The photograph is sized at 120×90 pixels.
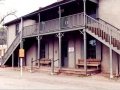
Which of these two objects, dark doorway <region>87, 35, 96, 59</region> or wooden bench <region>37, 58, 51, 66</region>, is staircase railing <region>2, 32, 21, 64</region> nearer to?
wooden bench <region>37, 58, 51, 66</region>

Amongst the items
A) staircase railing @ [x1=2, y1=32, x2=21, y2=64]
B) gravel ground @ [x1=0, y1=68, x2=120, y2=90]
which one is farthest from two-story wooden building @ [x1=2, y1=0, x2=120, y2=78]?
gravel ground @ [x1=0, y1=68, x2=120, y2=90]

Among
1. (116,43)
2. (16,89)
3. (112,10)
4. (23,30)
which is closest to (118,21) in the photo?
(112,10)

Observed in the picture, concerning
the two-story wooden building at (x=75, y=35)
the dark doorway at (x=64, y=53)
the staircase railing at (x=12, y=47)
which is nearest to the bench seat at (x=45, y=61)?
the two-story wooden building at (x=75, y=35)

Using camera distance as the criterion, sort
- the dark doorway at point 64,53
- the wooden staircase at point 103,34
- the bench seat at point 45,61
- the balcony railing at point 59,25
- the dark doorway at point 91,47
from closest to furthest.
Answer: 1. the wooden staircase at point 103,34
2. the balcony railing at point 59,25
3. the dark doorway at point 91,47
4. the dark doorway at point 64,53
5. the bench seat at point 45,61

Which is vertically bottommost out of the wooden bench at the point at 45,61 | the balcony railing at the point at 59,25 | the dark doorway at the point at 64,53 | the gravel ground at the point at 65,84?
the gravel ground at the point at 65,84

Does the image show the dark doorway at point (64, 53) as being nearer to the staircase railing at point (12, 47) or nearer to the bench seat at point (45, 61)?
the bench seat at point (45, 61)

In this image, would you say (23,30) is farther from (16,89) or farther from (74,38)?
(16,89)

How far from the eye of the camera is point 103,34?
462 inches

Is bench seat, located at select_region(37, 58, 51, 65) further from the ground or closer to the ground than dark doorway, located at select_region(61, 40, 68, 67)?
closer to the ground

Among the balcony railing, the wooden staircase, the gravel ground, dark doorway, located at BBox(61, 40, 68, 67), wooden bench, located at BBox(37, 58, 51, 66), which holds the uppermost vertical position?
the balcony railing

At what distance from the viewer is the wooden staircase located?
11188 mm

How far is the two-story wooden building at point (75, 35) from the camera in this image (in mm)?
12227

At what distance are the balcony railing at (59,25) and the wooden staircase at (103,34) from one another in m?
0.82

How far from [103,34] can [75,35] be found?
13.4 feet
